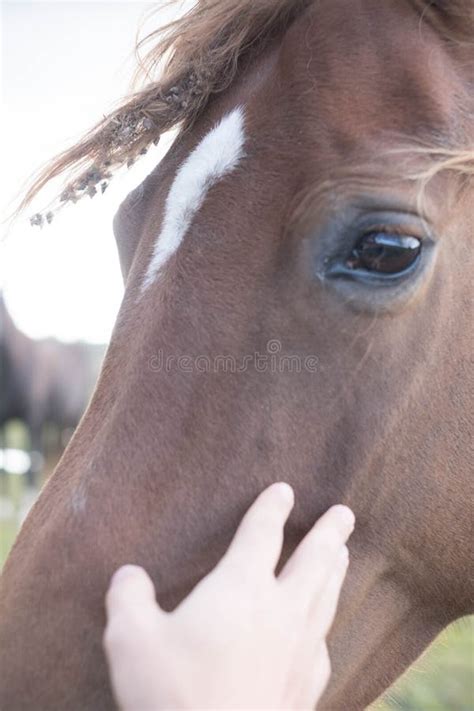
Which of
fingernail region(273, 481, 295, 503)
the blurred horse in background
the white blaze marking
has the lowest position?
the blurred horse in background

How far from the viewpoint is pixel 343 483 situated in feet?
5.07

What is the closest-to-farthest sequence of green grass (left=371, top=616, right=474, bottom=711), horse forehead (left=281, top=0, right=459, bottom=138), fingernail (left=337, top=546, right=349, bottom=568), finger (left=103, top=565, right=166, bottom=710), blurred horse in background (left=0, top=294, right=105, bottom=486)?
finger (left=103, top=565, right=166, bottom=710)
fingernail (left=337, top=546, right=349, bottom=568)
horse forehead (left=281, top=0, right=459, bottom=138)
green grass (left=371, top=616, right=474, bottom=711)
blurred horse in background (left=0, top=294, right=105, bottom=486)

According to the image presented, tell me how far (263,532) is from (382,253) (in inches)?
21.8

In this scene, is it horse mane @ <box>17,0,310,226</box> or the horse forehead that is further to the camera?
horse mane @ <box>17,0,310,226</box>

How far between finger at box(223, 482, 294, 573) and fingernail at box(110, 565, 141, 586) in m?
0.15

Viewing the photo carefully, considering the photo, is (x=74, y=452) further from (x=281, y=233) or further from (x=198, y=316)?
(x=281, y=233)

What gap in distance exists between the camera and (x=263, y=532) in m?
1.31

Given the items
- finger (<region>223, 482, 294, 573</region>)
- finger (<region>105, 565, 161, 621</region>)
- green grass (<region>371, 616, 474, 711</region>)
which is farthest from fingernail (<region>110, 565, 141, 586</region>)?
green grass (<region>371, 616, 474, 711</region>)

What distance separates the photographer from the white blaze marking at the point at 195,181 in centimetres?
163

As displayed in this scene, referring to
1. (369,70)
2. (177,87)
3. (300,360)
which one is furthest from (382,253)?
(177,87)

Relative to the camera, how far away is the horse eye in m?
1.48

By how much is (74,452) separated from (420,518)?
28.0 inches

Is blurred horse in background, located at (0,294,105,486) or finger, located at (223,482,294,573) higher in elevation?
finger, located at (223,482,294,573)

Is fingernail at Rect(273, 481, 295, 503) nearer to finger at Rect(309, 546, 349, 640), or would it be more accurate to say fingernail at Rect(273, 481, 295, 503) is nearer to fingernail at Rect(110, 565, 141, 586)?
finger at Rect(309, 546, 349, 640)
